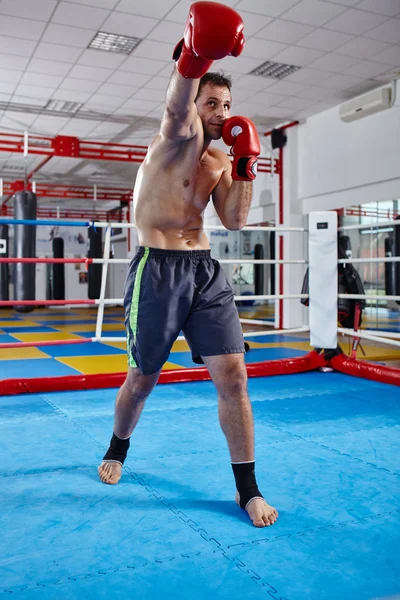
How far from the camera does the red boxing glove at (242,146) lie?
5.93 ft

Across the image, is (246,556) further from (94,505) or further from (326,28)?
(326,28)

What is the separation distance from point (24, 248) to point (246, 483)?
7.21m

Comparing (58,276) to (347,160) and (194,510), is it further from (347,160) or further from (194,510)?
(194,510)

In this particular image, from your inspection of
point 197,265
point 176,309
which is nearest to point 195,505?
point 176,309

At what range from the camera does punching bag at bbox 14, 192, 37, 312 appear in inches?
317

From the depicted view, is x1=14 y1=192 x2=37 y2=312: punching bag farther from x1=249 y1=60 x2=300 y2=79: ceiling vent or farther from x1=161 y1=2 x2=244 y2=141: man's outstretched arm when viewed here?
x1=161 y1=2 x2=244 y2=141: man's outstretched arm

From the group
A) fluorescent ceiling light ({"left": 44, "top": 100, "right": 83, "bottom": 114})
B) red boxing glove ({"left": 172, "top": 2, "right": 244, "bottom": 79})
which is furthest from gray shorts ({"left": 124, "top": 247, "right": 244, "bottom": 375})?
fluorescent ceiling light ({"left": 44, "top": 100, "right": 83, "bottom": 114})

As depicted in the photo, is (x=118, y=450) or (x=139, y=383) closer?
(x=139, y=383)

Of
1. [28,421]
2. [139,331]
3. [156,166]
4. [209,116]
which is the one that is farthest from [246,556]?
[28,421]

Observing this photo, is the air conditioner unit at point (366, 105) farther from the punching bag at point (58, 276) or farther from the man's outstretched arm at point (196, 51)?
the punching bag at point (58, 276)

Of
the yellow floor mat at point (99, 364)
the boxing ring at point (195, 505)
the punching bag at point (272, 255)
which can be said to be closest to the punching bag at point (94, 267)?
the punching bag at point (272, 255)

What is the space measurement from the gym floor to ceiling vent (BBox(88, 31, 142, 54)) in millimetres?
4366

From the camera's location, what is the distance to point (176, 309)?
76.1 inches

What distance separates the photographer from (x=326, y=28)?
579cm
